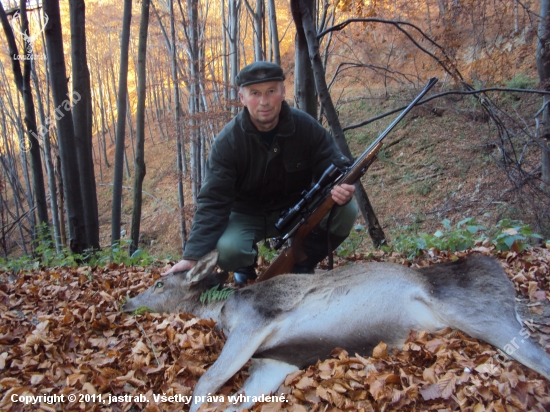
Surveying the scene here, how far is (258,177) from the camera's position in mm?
4461

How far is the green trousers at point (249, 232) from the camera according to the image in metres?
4.39

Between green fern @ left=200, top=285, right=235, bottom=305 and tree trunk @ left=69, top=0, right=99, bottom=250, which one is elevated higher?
tree trunk @ left=69, top=0, right=99, bottom=250

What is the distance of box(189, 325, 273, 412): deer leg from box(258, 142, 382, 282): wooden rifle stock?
1.11 meters

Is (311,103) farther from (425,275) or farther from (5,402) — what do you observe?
(5,402)

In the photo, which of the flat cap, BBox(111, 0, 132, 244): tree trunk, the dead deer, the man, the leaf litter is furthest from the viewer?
BBox(111, 0, 132, 244): tree trunk

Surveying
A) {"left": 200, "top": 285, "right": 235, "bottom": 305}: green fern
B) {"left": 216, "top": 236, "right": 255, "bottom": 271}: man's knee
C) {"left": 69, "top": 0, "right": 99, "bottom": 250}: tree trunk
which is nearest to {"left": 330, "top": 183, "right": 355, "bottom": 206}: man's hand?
{"left": 216, "top": 236, "right": 255, "bottom": 271}: man's knee

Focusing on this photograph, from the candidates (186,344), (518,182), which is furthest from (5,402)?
(518,182)

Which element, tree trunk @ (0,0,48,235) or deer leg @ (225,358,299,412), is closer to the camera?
deer leg @ (225,358,299,412)

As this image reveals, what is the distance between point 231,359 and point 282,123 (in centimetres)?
239

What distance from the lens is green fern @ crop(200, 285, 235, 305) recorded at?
3785mm

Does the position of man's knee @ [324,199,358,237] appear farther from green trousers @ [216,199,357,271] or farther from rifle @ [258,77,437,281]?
rifle @ [258,77,437,281]

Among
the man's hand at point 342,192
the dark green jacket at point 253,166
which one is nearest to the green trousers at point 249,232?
the dark green jacket at point 253,166

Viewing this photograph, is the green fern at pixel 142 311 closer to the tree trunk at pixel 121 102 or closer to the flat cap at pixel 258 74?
the flat cap at pixel 258 74

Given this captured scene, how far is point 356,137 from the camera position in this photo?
63.8ft
